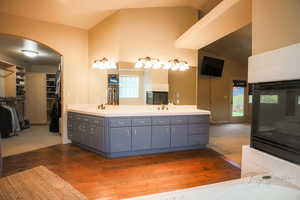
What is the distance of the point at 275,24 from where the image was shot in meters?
1.83

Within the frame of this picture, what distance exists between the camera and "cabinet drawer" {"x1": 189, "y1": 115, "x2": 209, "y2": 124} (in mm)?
3705

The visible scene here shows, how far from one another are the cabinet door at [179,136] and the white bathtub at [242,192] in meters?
2.13

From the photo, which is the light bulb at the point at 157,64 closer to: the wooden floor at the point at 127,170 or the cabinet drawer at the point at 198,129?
the cabinet drawer at the point at 198,129

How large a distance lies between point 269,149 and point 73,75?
→ 4004 millimetres

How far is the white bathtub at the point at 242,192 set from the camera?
4.11 feet

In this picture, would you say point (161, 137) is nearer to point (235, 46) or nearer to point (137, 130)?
point (137, 130)

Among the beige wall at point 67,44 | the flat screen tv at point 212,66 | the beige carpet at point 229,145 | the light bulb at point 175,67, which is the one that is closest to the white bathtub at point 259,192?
the beige carpet at point 229,145

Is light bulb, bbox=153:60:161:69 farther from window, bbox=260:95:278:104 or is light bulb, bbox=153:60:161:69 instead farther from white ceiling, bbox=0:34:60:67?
white ceiling, bbox=0:34:60:67

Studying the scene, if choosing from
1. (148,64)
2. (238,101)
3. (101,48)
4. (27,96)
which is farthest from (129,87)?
(238,101)

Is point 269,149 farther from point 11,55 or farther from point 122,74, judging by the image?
point 11,55

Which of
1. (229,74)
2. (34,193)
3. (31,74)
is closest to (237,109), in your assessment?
(229,74)

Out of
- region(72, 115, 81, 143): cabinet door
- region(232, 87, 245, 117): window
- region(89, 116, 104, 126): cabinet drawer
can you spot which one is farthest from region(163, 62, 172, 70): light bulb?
region(232, 87, 245, 117): window

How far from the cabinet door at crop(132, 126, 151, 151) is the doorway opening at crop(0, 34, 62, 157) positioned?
7.02 ft

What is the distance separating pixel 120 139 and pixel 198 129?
1663mm
